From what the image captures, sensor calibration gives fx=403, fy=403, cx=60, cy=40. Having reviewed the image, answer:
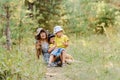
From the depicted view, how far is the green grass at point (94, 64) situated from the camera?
5750 mm

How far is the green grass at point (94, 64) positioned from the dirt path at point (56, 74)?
78mm

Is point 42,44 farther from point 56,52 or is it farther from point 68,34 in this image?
point 68,34

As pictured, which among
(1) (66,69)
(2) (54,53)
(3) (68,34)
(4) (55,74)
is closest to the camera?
(4) (55,74)

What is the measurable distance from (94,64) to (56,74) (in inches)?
27.4

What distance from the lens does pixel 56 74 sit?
7098 millimetres

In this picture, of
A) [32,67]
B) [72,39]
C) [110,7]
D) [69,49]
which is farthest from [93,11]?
[32,67]

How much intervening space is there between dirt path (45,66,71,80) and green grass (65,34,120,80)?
0.08m

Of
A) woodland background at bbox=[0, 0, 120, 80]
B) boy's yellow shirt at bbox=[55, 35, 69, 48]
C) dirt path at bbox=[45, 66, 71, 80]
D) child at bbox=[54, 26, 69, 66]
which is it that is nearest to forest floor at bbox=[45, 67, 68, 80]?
dirt path at bbox=[45, 66, 71, 80]

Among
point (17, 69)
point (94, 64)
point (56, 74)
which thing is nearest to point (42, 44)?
point (56, 74)

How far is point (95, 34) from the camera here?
1312 centimetres

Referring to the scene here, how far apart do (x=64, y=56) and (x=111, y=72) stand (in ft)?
8.15

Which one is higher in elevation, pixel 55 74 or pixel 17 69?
pixel 17 69

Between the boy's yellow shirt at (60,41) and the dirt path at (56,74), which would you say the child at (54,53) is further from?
the dirt path at (56,74)

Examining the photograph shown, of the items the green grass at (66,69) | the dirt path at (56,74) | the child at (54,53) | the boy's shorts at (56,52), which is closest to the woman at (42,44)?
the child at (54,53)
